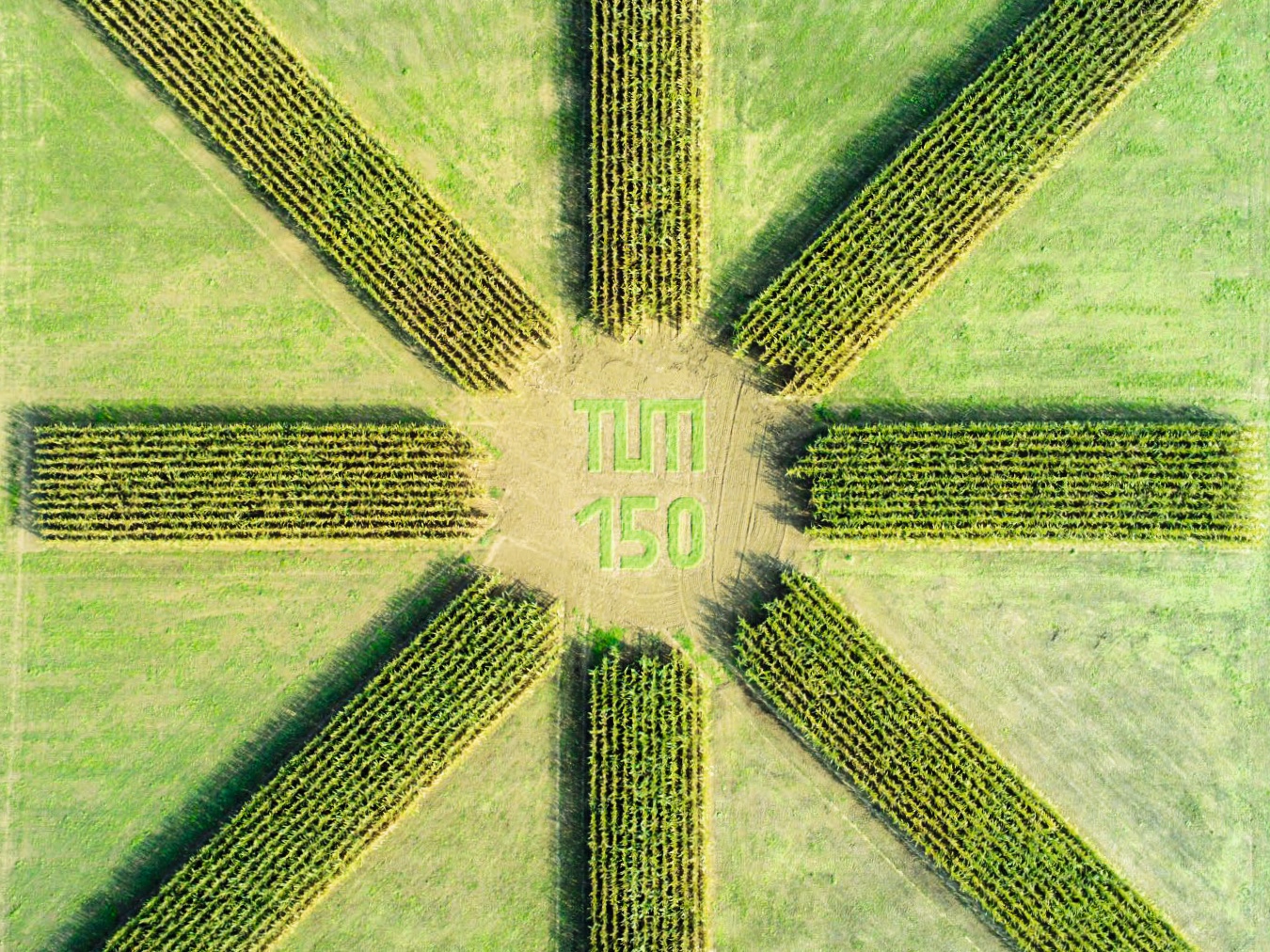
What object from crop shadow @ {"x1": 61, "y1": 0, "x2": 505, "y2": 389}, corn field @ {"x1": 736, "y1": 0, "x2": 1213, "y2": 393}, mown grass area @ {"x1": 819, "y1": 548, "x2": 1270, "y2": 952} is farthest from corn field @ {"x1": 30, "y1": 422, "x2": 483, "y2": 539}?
mown grass area @ {"x1": 819, "y1": 548, "x2": 1270, "y2": 952}

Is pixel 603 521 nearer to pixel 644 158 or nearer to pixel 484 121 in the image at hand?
pixel 644 158

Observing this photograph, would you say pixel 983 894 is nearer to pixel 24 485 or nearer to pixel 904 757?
pixel 904 757

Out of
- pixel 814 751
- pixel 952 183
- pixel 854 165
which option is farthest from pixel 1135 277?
pixel 814 751

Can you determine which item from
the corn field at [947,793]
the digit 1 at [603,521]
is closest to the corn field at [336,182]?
the digit 1 at [603,521]

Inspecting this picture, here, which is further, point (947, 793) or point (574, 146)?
point (574, 146)

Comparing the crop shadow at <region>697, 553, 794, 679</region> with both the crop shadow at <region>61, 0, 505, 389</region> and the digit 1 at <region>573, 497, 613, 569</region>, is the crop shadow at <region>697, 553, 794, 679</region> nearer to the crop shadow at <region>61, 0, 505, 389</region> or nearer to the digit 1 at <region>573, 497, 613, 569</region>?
the digit 1 at <region>573, 497, 613, 569</region>

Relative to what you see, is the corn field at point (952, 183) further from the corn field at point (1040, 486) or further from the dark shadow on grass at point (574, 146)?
the dark shadow on grass at point (574, 146)

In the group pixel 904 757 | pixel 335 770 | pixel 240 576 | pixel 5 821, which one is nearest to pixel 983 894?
pixel 904 757
